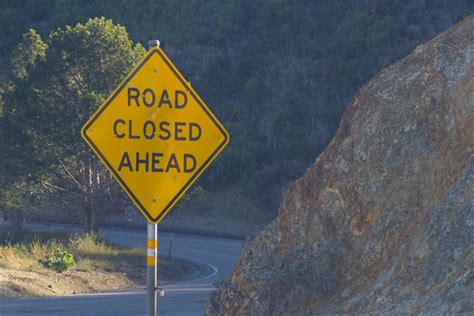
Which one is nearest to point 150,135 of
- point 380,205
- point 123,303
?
point 380,205

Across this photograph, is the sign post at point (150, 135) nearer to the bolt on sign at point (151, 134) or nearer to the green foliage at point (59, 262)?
the bolt on sign at point (151, 134)

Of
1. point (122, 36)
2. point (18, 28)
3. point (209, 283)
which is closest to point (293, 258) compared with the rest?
point (209, 283)

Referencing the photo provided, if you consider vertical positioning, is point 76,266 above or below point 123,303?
below

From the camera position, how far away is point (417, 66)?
384 inches

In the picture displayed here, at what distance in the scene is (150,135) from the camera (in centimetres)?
620

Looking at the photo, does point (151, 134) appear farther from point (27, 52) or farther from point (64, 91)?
point (27, 52)

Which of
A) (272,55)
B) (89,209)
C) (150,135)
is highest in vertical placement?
(272,55)

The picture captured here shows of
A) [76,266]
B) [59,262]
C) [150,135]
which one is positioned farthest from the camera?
[76,266]

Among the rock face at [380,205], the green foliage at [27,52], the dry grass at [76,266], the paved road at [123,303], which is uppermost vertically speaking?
the green foliage at [27,52]

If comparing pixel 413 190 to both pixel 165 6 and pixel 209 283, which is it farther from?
pixel 165 6

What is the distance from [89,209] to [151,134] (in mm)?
23877

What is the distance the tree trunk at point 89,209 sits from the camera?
94.9 ft

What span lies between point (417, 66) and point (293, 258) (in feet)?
8.29

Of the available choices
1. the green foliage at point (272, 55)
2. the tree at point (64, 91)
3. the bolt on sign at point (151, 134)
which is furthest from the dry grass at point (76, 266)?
the green foliage at point (272, 55)
